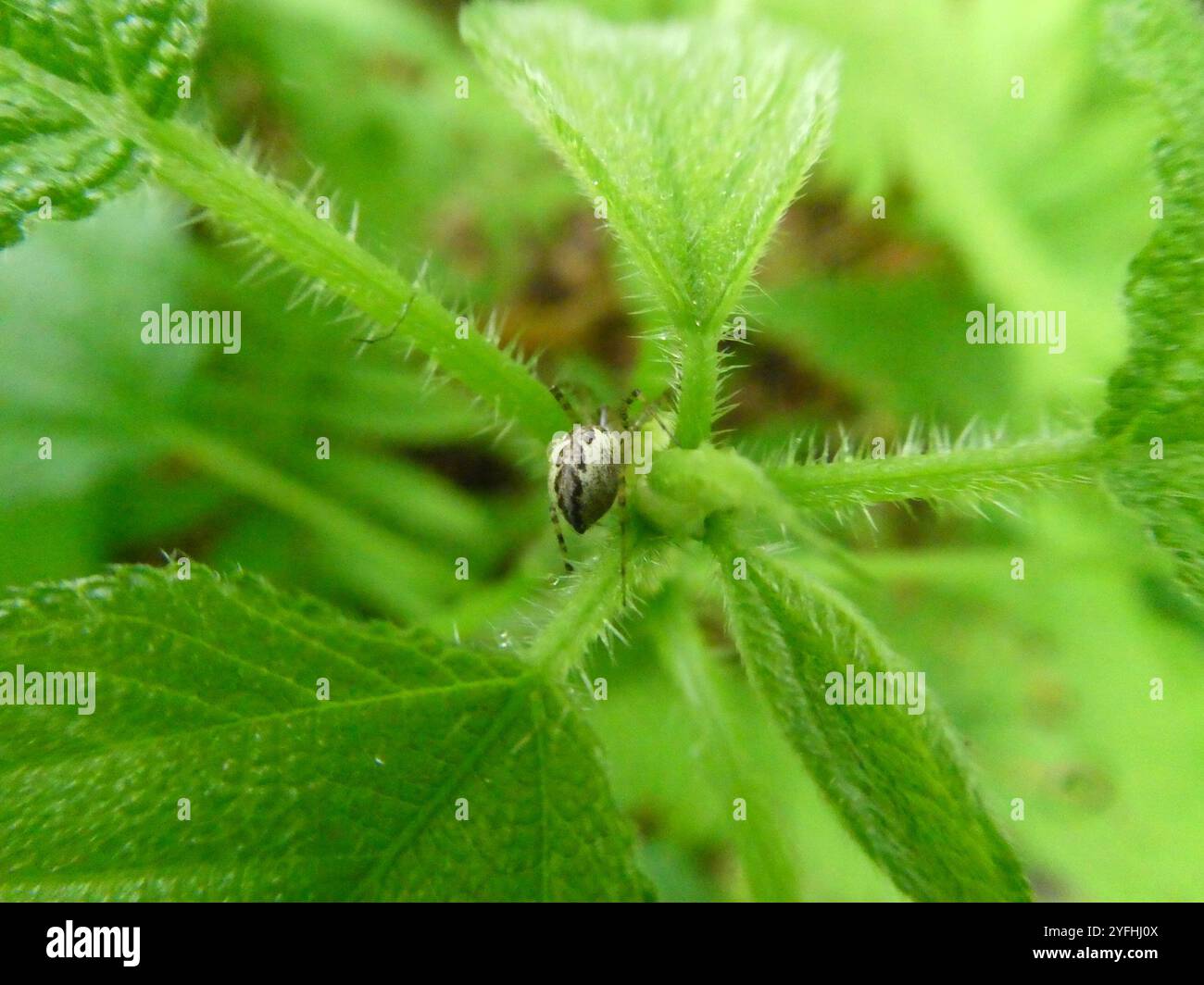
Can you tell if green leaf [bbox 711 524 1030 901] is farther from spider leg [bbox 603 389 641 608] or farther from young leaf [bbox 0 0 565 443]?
young leaf [bbox 0 0 565 443]

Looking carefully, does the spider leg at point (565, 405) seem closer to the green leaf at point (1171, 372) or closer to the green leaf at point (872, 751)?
the green leaf at point (872, 751)

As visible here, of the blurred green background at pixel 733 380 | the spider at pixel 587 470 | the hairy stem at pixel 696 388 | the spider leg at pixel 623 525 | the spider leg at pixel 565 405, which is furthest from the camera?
the blurred green background at pixel 733 380

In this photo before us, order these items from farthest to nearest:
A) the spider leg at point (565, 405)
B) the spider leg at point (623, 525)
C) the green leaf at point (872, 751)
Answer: the spider leg at point (565, 405)
the spider leg at point (623, 525)
the green leaf at point (872, 751)

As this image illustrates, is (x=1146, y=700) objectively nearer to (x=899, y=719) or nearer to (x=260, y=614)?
(x=899, y=719)

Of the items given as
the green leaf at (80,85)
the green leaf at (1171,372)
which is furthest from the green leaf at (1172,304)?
the green leaf at (80,85)

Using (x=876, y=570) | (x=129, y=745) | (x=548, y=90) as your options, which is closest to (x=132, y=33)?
(x=548, y=90)

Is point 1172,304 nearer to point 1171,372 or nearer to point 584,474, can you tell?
point 1171,372

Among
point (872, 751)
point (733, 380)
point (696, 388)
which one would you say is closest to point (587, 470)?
point (696, 388)
